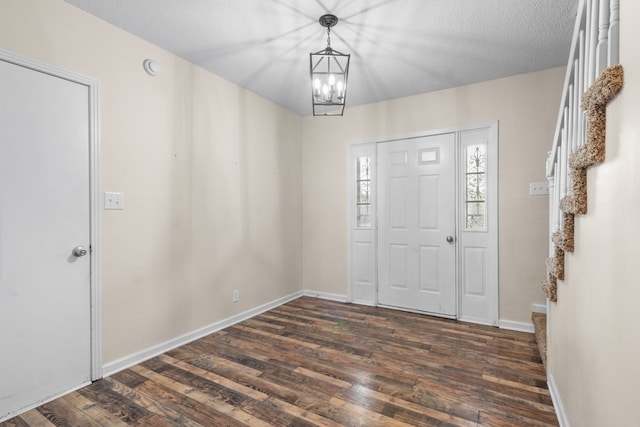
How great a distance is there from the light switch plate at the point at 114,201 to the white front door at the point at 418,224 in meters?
2.68

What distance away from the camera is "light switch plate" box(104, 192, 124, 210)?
90.0 inches

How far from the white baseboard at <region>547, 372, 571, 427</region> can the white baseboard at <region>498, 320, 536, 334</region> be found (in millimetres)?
1119

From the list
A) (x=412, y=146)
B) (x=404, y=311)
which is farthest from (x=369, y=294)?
(x=412, y=146)

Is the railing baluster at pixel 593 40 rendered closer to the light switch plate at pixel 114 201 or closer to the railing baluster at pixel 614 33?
the railing baluster at pixel 614 33

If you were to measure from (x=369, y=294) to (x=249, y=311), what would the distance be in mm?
→ 1463

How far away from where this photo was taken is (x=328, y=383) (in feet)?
7.08

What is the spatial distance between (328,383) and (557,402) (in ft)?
Result: 4.36

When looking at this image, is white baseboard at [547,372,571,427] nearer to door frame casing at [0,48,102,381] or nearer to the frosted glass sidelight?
the frosted glass sidelight

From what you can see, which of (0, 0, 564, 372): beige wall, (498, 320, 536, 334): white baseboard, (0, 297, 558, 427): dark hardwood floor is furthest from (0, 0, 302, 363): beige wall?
(498, 320, 536, 334): white baseboard

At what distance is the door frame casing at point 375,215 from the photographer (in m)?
3.26

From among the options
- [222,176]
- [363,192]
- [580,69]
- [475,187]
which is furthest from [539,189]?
[222,176]

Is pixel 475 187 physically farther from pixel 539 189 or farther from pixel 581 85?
pixel 581 85

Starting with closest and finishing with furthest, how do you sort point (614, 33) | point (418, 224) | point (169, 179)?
point (614, 33) → point (169, 179) → point (418, 224)

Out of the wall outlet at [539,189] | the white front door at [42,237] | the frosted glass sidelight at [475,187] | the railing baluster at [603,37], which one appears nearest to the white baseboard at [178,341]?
the white front door at [42,237]
